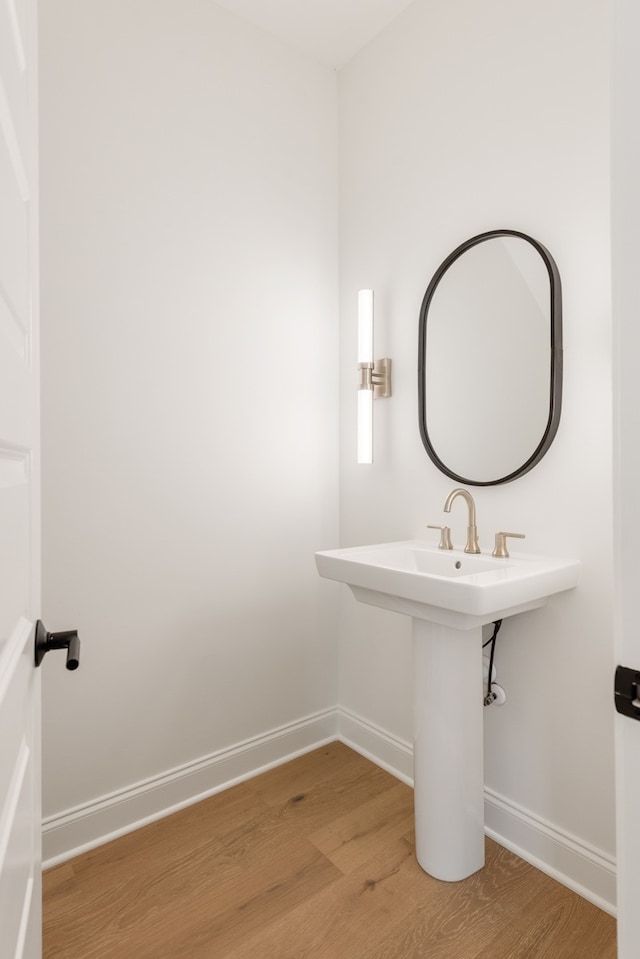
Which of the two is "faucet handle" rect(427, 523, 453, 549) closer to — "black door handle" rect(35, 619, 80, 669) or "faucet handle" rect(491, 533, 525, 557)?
"faucet handle" rect(491, 533, 525, 557)

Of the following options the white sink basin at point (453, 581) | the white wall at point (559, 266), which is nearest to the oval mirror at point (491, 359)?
the white wall at point (559, 266)

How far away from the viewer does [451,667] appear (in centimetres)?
148

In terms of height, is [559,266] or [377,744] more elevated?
[559,266]

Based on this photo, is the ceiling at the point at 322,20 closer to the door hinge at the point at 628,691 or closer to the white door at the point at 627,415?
the white door at the point at 627,415

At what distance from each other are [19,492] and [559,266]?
1.47m

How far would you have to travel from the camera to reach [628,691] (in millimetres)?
626

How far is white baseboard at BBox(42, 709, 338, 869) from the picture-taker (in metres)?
1.60

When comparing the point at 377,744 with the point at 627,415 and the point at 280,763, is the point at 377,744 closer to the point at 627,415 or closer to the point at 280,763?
the point at 280,763

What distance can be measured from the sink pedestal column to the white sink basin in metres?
0.14

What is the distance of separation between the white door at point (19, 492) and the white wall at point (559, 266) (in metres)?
1.29

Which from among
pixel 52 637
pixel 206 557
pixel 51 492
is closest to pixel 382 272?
pixel 206 557

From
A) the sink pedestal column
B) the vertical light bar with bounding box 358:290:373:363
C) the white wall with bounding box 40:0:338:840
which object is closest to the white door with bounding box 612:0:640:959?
the sink pedestal column

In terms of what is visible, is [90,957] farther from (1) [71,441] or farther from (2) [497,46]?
(2) [497,46]

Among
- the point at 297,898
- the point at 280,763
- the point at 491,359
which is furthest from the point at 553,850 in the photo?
the point at 491,359
